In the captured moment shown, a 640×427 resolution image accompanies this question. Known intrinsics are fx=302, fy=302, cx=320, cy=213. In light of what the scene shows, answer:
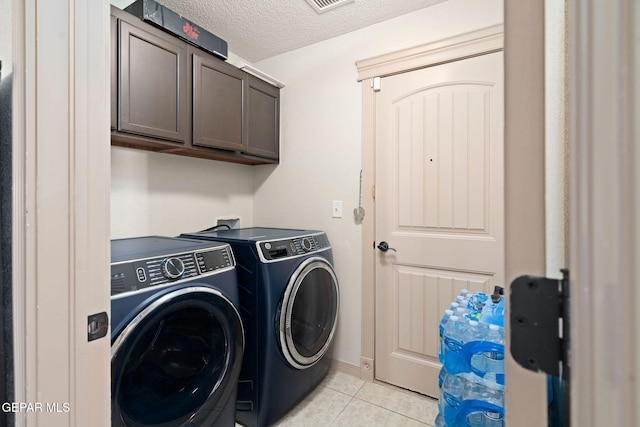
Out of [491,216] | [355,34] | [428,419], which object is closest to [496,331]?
[491,216]

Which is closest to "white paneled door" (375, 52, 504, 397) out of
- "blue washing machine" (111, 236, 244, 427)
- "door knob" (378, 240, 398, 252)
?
"door knob" (378, 240, 398, 252)

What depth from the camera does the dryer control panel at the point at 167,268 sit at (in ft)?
3.41

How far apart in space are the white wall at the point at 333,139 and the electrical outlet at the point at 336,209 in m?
0.03

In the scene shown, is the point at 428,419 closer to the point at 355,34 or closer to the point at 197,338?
the point at 197,338

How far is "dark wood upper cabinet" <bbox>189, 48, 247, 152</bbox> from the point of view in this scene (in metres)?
1.77

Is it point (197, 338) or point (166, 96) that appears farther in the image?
point (166, 96)

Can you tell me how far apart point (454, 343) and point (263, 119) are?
188 centimetres

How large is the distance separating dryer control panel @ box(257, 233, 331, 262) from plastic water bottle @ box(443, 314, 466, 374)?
88 cm

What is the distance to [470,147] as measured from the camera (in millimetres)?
1766

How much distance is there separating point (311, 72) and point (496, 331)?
6.73ft

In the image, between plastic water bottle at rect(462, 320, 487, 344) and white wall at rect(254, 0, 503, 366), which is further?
white wall at rect(254, 0, 503, 366)

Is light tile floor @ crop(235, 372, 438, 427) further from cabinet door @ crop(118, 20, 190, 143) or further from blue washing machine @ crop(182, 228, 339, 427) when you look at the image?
cabinet door @ crop(118, 20, 190, 143)

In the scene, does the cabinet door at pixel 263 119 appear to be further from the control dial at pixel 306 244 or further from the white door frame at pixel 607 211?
the white door frame at pixel 607 211

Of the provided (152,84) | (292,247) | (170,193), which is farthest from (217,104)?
(292,247)
